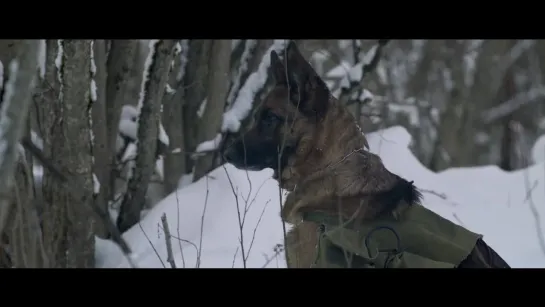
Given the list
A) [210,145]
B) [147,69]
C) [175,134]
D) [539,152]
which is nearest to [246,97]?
[210,145]

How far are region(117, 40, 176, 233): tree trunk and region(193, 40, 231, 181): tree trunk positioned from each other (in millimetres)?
569

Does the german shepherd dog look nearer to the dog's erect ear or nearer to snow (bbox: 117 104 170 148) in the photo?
the dog's erect ear

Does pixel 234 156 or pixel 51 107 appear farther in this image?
pixel 51 107

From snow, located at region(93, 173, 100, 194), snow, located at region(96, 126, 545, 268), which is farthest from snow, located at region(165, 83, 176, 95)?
snow, located at region(93, 173, 100, 194)

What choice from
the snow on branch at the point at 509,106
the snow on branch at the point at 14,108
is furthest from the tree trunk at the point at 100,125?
the snow on branch at the point at 509,106

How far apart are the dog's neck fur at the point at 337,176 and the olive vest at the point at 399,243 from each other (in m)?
0.14

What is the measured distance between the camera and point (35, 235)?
245 cm

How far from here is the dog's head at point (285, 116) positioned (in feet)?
9.23

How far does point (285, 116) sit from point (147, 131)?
1275mm

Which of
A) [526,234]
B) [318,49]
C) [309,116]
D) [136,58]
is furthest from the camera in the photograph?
[318,49]
